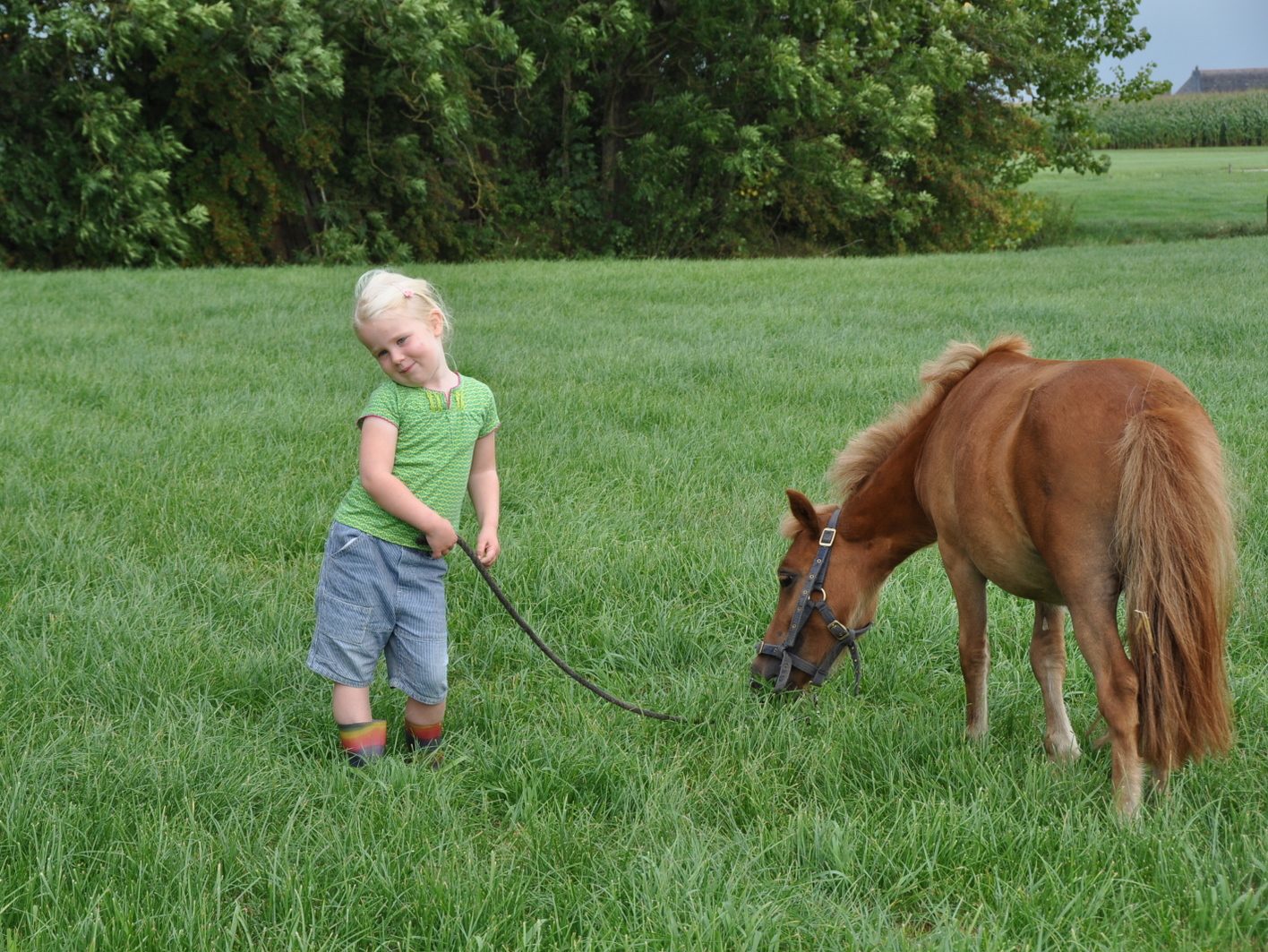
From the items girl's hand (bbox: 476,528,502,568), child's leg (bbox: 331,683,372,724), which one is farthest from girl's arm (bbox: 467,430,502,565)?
child's leg (bbox: 331,683,372,724)

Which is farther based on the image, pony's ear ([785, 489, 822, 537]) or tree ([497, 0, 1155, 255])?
tree ([497, 0, 1155, 255])

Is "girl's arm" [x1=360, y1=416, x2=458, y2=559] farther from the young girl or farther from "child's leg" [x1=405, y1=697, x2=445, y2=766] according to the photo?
"child's leg" [x1=405, y1=697, x2=445, y2=766]

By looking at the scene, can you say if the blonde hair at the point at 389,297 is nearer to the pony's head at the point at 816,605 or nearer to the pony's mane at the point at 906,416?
the pony's head at the point at 816,605

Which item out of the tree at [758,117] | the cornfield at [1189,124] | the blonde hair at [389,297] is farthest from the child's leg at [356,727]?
the cornfield at [1189,124]

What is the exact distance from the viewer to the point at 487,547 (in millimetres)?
3256

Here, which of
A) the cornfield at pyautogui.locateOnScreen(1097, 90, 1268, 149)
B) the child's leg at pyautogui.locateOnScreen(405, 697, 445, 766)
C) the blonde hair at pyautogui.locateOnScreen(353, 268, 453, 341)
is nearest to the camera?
the blonde hair at pyautogui.locateOnScreen(353, 268, 453, 341)

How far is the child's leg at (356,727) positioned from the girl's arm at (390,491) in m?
0.47

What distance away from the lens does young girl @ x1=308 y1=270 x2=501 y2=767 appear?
3.11m

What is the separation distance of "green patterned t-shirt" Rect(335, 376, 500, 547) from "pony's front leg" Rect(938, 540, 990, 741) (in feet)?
4.45

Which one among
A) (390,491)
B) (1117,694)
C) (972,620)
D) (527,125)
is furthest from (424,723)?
(527,125)

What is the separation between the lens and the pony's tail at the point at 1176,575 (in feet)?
8.21

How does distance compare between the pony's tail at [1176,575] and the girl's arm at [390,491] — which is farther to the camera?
the girl's arm at [390,491]

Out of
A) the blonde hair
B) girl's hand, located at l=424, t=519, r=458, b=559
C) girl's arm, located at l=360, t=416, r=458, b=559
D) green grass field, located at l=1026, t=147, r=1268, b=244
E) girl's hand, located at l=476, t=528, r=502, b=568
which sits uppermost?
green grass field, located at l=1026, t=147, r=1268, b=244

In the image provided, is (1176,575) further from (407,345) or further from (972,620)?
(407,345)
